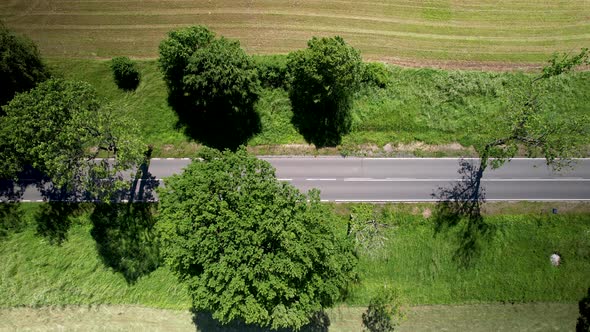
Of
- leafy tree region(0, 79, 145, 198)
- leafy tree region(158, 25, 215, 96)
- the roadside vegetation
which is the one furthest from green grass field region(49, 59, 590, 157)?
leafy tree region(0, 79, 145, 198)

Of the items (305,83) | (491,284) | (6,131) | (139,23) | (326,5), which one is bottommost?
(491,284)

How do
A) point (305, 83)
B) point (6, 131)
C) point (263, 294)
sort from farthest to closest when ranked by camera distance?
point (305, 83) → point (6, 131) → point (263, 294)

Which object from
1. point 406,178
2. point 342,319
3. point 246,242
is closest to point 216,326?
point 342,319

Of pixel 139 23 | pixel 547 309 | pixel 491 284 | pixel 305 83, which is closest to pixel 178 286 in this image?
pixel 305 83

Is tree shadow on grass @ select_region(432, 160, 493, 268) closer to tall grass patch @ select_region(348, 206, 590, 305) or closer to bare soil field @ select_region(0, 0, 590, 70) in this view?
tall grass patch @ select_region(348, 206, 590, 305)

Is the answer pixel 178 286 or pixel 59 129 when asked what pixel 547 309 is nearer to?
pixel 178 286

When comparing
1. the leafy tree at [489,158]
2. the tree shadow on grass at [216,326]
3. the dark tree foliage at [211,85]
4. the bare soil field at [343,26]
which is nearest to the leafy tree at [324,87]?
the dark tree foliage at [211,85]

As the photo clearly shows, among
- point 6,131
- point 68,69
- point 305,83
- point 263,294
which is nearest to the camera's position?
point 263,294
